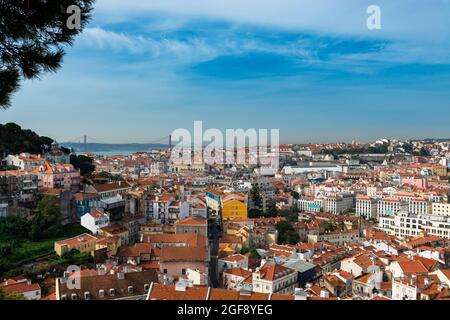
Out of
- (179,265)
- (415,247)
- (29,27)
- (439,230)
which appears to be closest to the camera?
(29,27)

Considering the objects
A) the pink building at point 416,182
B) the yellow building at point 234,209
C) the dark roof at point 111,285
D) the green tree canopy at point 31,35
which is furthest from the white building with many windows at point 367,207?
the green tree canopy at point 31,35

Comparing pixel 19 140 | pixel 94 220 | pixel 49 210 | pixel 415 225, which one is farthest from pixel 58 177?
pixel 415 225

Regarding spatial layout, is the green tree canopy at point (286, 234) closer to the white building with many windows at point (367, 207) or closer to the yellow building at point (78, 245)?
the yellow building at point (78, 245)

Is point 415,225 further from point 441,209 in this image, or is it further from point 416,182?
point 416,182

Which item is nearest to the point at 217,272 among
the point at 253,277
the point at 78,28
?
the point at 253,277

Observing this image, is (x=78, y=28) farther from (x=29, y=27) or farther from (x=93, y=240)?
(x=93, y=240)

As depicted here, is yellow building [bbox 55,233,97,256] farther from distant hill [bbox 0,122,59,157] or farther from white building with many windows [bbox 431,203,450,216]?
white building with many windows [bbox 431,203,450,216]
